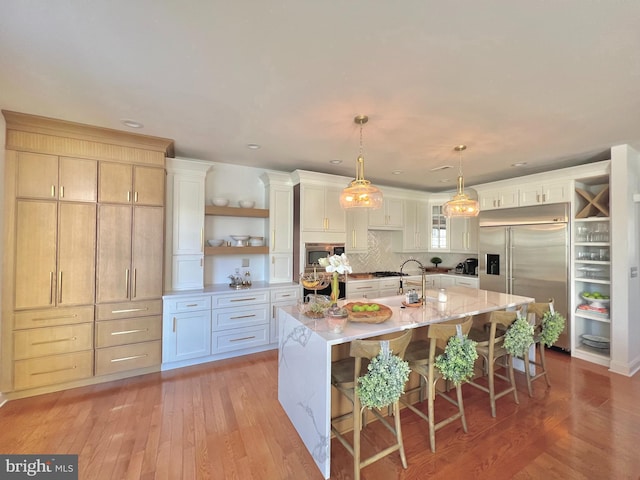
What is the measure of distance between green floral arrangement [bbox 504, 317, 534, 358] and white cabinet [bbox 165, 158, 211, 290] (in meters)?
3.45

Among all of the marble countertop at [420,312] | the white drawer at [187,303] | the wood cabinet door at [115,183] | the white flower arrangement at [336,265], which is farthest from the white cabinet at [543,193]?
the wood cabinet door at [115,183]

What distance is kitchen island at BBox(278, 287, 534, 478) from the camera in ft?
5.45

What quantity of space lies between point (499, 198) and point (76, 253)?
18.6 feet

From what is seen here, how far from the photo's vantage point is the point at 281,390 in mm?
2377

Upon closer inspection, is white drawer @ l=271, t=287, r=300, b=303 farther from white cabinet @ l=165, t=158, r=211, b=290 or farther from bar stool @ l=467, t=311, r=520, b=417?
bar stool @ l=467, t=311, r=520, b=417

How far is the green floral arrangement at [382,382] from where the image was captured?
157 centimetres

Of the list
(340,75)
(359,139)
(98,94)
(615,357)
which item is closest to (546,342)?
(615,357)

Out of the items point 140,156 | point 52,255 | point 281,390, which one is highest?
point 140,156

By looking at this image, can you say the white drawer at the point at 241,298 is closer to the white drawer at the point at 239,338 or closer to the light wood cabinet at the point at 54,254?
the white drawer at the point at 239,338

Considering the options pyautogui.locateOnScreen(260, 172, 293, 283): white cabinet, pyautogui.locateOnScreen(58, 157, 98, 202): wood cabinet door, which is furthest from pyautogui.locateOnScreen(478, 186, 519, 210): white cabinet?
pyautogui.locateOnScreen(58, 157, 98, 202): wood cabinet door

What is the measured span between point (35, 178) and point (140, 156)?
898 mm

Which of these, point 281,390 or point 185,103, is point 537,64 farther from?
point 281,390

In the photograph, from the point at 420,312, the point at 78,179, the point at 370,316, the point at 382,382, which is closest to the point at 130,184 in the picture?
the point at 78,179

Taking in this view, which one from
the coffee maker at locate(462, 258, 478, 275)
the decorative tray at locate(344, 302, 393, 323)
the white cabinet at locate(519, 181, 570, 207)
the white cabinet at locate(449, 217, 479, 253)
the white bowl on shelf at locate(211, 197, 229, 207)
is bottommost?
the decorative tray at locate(344, 302, 393, 323)
